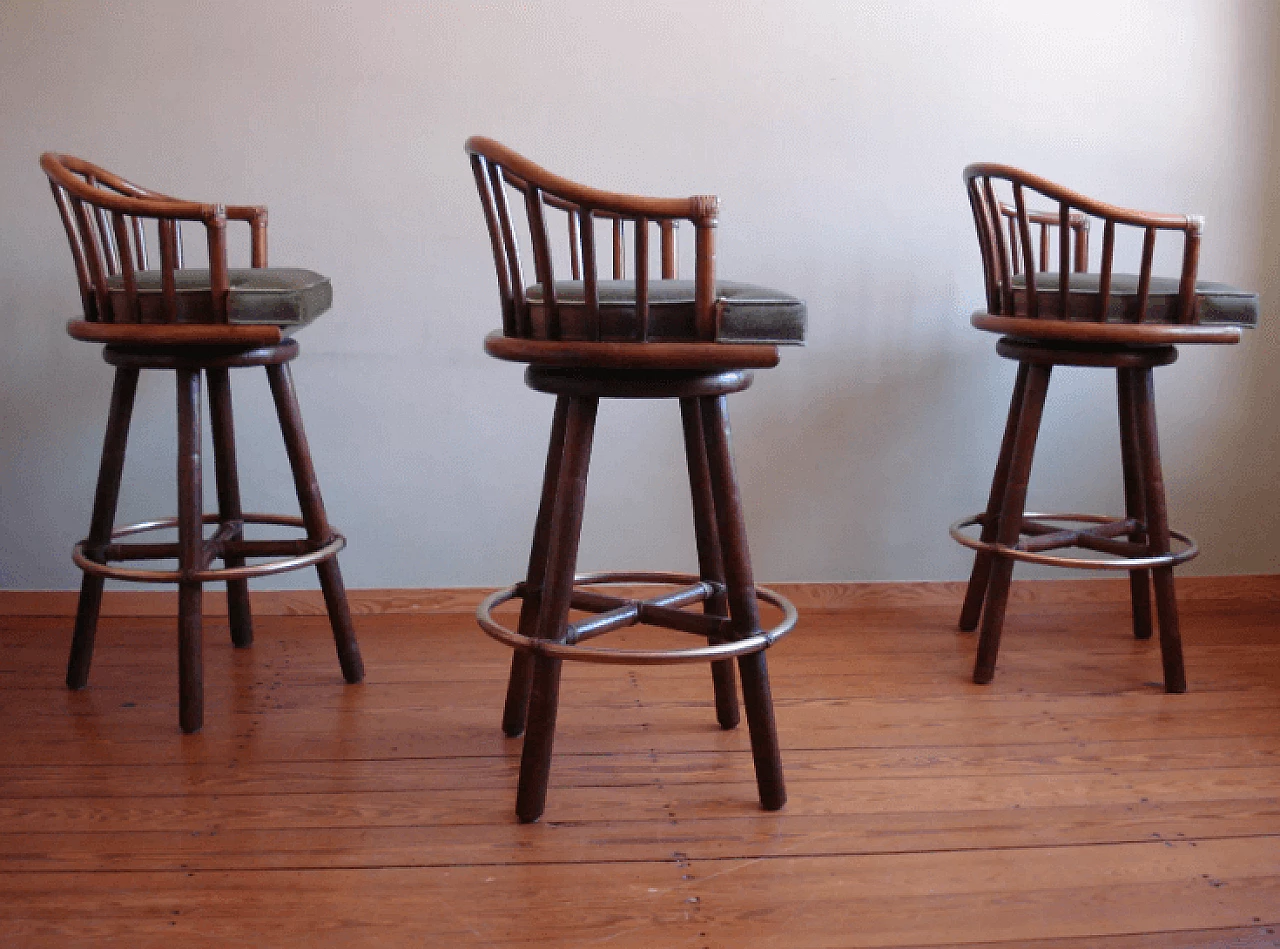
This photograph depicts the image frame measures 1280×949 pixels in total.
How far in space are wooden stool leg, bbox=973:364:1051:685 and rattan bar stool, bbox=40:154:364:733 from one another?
1296mm

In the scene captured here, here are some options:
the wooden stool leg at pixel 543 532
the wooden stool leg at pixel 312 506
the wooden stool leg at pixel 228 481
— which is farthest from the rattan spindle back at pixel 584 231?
the wooden stool leg at pixel 228 481

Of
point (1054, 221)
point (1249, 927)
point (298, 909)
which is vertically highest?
point (1054, 221)

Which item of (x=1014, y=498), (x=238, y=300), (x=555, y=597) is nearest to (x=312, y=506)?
(x=238, y=300)

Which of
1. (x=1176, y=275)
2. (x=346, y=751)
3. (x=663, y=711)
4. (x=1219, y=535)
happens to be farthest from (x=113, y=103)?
(x=1219, y=535)

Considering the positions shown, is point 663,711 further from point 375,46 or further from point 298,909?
point 375,46

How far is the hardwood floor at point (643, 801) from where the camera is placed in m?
1.69

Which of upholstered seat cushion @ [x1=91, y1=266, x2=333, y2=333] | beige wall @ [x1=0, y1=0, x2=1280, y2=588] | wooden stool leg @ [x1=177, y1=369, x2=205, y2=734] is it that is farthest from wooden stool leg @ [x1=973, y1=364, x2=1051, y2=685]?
wooden stool leg @ [x1=177, y1=369, x2=205, y2=734]

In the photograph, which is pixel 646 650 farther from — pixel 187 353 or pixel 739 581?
pixel 187 353

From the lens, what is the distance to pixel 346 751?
225cm

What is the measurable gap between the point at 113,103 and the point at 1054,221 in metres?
2.15

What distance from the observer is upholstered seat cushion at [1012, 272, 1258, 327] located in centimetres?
245

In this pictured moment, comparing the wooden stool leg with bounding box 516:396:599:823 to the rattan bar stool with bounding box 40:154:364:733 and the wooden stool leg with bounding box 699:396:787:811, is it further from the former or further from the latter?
the rattan bar stool with bounding box 40:154:364:733

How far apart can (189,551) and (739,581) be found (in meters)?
1.04

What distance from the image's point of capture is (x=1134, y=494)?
291cm
